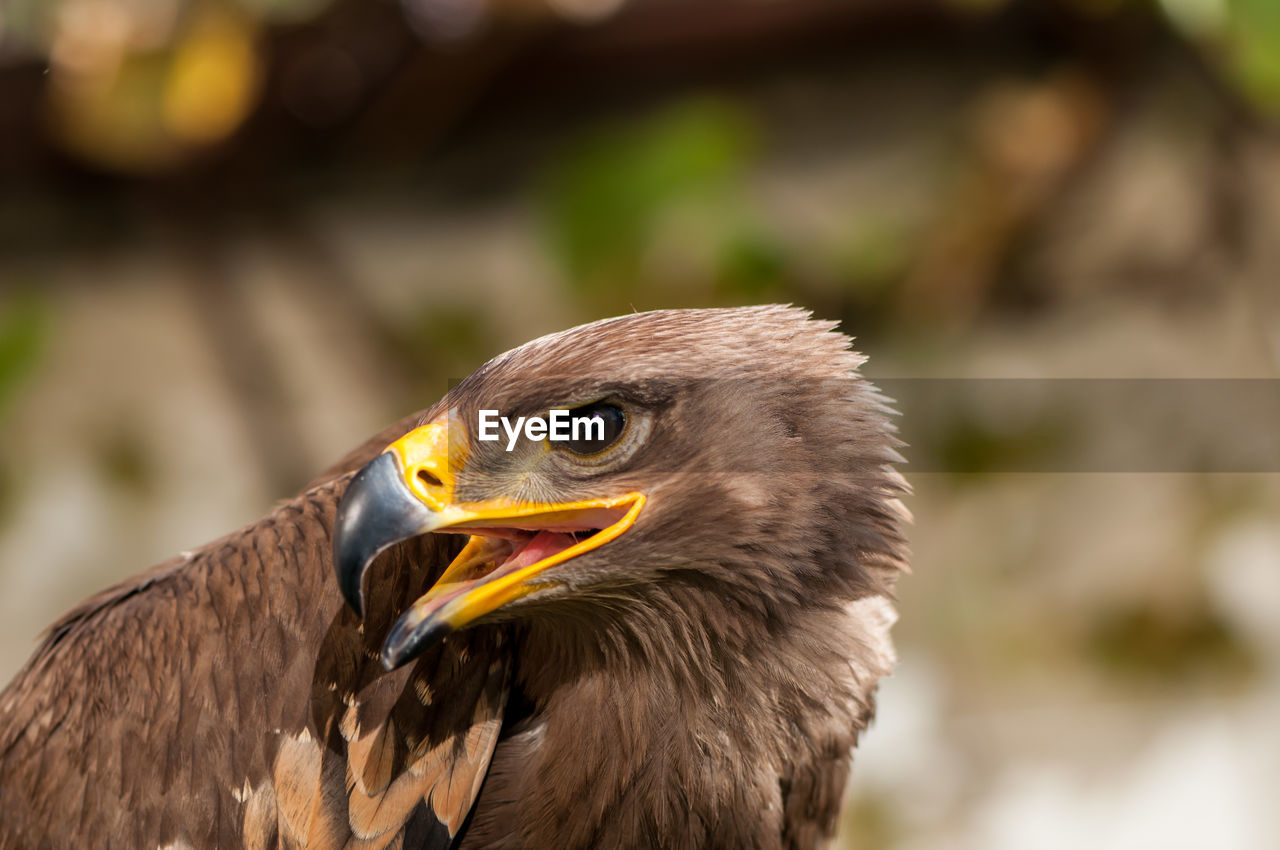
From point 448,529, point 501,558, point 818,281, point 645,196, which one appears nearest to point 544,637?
point 501,558

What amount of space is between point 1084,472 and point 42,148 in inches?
168

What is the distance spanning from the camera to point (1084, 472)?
4801 mm

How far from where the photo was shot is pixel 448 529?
1.47 meters

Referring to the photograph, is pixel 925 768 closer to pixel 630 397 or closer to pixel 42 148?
pixel 630 397

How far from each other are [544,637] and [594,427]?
364 mm

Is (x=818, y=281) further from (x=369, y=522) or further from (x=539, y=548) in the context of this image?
(x=369, y=522)

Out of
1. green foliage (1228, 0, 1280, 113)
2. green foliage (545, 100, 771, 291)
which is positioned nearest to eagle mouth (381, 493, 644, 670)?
green foliage (545, 100, 771, 291)

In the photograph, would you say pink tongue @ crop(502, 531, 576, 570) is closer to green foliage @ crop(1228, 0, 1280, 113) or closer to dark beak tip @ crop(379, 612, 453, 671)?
dark beak tip @ crop(379, 612, 453, 671)

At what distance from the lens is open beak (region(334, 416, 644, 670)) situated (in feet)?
4.58

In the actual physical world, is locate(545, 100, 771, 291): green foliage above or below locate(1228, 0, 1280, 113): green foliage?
below

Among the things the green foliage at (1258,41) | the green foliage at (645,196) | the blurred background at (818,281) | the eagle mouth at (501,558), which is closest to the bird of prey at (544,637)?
the eagle mouth at (501,558)

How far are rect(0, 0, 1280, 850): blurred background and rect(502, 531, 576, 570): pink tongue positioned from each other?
277cm

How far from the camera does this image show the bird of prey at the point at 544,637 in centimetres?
150

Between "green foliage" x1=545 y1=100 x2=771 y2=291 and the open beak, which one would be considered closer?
the open beak
